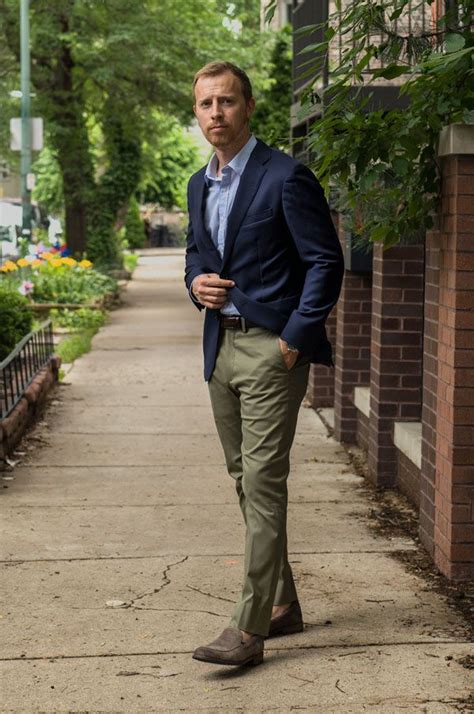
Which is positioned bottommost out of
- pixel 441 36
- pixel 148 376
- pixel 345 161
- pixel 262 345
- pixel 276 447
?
pixel 148 376

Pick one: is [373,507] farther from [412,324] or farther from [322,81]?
[322,81]

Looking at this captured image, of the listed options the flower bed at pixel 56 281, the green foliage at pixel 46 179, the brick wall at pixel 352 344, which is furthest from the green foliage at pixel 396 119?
the green foliage at pixel 46 179

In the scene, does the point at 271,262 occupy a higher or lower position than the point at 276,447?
higher

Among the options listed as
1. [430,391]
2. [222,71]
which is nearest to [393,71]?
[222,71]

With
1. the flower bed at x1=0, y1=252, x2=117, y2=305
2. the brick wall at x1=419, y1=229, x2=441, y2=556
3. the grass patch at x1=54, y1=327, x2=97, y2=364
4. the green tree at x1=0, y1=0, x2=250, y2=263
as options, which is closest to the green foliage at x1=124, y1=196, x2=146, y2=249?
the green tree at x1=0, y1=0, x2=250, y2=263

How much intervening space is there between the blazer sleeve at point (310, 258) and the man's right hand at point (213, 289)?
0.90ft

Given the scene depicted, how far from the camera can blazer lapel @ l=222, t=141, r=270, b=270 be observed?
4.71 meters

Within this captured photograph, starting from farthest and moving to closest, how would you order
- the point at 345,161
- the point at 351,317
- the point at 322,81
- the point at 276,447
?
the point at 322,81
the point at 351,317
the point at 345,161
the point at 276,447

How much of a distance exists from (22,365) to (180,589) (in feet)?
18.8

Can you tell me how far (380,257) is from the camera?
7918 mm

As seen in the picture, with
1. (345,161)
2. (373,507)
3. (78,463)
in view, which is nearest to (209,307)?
(345,161)

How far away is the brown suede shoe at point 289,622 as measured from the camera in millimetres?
5039

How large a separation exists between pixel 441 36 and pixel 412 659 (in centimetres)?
312

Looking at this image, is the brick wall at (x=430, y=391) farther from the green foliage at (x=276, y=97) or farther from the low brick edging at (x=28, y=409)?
the green foliage at (x=276, y=97)
